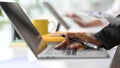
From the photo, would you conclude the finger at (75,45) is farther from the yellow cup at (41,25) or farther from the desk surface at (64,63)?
the yellow cup at (41,25)

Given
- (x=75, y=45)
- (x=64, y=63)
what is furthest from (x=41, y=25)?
(x=64, y=63)

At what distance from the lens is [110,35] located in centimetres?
119

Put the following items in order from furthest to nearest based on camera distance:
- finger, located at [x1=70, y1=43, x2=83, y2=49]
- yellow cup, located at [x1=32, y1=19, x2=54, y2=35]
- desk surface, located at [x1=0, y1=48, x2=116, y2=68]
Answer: yellow cup, located at [x1=32, y1=19, x2=54, y2=35] → finger, located at [x1=70, y1=43, x2=83, y2=49] → desk surface, located at [x1=0, y1=48, x2=116, y2=68]

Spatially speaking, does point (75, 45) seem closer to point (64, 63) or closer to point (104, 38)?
point (104, 38)

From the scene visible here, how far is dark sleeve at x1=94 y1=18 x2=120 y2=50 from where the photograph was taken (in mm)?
1122

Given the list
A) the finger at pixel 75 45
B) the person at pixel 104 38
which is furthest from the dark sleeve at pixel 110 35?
the finger at pixel 75 45

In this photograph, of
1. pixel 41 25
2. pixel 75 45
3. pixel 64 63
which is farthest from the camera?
pixel 41 25

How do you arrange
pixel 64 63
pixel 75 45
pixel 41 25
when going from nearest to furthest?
pixel 64 63
pixel 75 45
pixel 41 25

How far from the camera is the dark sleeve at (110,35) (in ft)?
3.68

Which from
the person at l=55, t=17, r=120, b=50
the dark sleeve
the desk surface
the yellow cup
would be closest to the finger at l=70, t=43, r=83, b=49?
the person at l=55, t=17, r=120, b=50

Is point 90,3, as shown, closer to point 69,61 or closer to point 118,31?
point 118,31

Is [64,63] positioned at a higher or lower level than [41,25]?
higher

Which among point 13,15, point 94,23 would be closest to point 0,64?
point 13,15

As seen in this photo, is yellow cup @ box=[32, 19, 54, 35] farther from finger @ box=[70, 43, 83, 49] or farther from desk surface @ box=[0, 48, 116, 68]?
desk surface @ box=[0, 48, 116, 68]
